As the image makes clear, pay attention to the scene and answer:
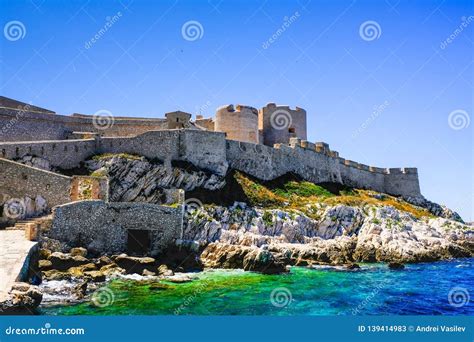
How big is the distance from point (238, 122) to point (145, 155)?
13.7 metres

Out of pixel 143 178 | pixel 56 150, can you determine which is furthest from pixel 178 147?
pixel 56 150

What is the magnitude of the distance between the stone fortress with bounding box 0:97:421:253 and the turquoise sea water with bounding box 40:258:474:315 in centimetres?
488

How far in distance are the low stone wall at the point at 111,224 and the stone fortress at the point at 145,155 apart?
5 cm

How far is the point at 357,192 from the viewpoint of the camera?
4884cm

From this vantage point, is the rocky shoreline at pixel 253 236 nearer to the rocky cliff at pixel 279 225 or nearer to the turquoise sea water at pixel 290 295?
the rocky cliff at pixel 279 225

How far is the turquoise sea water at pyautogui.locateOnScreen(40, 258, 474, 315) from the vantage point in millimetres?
16031

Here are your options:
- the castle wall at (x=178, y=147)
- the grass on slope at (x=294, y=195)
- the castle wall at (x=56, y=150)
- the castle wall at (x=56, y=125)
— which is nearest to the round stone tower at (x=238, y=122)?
the castle wall at (x=56, y=125)

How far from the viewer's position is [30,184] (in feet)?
77.7

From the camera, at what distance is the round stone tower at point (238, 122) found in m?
44.4

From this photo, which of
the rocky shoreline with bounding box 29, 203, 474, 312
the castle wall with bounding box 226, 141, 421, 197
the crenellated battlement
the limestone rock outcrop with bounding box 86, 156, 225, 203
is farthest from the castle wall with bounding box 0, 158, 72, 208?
the crenellated battlement

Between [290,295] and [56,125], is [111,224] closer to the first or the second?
[290,295]

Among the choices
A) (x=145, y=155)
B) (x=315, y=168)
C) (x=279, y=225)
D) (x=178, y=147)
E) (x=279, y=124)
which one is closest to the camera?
(x=279, y=225)

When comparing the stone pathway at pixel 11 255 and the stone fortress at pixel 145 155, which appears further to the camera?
the stone fortress at pixel 145 155

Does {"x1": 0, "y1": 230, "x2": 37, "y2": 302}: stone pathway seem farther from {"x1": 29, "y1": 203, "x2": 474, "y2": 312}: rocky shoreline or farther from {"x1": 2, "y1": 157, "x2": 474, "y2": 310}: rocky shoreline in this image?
{"x1": 29, "y1": 203, "x2": 474, "y2": 312}: rocky shoreline
